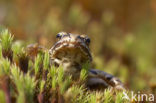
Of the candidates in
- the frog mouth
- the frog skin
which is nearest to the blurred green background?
the frog skin

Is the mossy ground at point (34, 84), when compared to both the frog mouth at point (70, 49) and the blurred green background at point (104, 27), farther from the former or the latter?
the blurred green background at point (104, 27)

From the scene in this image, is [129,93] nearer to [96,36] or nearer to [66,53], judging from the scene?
[66,53]

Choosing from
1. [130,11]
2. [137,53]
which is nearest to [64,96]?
[137,53]

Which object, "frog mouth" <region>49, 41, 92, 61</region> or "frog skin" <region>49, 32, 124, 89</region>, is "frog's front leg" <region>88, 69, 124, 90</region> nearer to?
"frog skin" <region>49, 32, 124, 89</region>

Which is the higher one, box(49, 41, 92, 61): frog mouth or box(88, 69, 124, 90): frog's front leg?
box(49, 41, 92, 61): frog mouth

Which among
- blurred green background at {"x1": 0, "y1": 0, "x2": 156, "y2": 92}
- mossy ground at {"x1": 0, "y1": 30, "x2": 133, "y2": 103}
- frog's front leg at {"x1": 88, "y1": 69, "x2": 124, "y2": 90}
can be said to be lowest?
mossy ground at {"x1": 0, "y1": 30, "x2": 133, "y2": 103}

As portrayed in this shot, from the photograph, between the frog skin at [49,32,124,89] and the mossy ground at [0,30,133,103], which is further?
the frog skin at [49,32,124,89]

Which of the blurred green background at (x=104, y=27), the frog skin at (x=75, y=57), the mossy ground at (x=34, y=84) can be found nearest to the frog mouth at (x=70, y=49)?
the frog skin at (x=75, y=57)

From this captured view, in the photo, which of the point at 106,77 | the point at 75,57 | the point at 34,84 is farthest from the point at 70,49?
the point at 34,84
